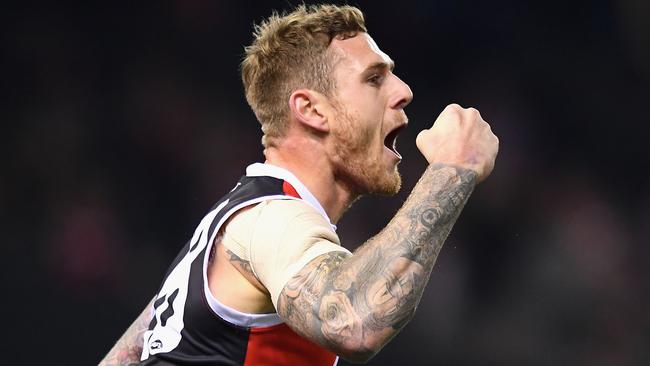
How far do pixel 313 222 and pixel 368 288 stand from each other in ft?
0.76

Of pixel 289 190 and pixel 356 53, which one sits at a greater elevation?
pixel 356 53

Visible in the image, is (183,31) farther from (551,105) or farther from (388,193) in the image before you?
(388,193)

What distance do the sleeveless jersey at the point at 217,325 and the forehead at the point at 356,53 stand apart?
42cm

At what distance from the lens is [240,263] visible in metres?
1.93

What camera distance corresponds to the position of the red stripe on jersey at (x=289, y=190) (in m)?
2.11

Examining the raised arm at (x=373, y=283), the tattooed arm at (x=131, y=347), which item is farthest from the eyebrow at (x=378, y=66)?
the tattooed arm at (x=131, y=347)

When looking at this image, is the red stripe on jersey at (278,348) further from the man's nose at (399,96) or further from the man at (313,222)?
the man's nose at (399,96)

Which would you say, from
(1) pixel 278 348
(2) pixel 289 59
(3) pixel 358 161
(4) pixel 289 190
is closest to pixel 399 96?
(3) pixel 358 161

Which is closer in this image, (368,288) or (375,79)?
(368,288)

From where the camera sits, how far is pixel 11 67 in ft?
16.3

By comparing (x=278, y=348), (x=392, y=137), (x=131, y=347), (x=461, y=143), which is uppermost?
(x=461, y=143)

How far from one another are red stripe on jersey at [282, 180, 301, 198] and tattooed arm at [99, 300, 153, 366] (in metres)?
0.62

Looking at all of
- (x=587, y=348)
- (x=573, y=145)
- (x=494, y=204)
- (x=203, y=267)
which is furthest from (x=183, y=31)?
(x=203, y=267)

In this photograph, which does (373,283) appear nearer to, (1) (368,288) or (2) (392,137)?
(1) (368,288)
